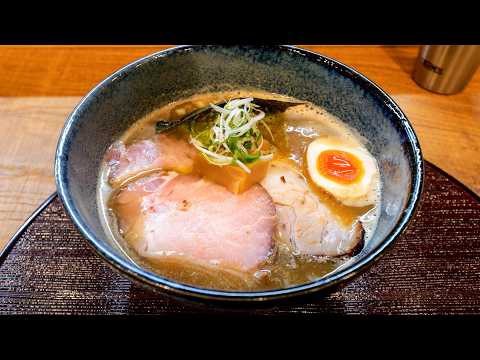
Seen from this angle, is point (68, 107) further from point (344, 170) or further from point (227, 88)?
point (344, 170)

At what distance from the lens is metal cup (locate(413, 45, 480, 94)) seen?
205cm

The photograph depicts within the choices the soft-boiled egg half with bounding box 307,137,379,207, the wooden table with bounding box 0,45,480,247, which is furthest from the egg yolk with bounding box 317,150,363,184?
the wooden table with bounding box 0,45,480,247

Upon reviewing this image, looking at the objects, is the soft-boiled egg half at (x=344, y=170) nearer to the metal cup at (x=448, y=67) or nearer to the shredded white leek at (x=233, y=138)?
the shredded white leek at (x=233, y=138)

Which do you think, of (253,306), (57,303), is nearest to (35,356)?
(57,303)

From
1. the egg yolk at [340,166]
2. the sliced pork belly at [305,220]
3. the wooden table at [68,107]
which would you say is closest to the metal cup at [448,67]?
the wooden table at [68,107]

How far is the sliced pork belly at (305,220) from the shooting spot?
1222mm

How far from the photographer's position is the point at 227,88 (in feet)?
5.06

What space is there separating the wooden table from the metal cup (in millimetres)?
50

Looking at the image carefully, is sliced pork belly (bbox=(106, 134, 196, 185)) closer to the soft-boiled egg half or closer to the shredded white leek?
the shredded white leek
